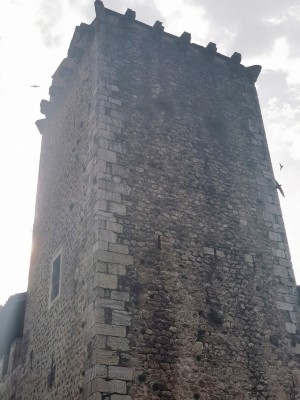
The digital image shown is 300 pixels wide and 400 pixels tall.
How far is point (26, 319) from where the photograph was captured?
1130 cm

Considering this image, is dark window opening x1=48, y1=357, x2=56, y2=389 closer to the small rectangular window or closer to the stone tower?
the stone tower

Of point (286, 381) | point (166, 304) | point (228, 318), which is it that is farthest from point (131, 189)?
point (286, 381)

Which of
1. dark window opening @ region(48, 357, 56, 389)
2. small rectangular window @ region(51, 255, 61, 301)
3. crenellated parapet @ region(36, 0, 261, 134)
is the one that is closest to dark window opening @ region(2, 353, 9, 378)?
small rectangular window @ region(51, 255, 61, 301)

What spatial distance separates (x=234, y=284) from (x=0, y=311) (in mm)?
6883

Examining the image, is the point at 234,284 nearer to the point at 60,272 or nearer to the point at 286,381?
the point at 286,381

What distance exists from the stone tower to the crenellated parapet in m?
0.03

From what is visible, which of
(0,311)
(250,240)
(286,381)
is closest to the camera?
(286,381)

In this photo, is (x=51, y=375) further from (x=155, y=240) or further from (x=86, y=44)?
(x=86, y=44)

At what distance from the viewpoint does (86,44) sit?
10.8 m

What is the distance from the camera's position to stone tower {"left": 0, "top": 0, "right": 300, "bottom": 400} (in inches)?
291

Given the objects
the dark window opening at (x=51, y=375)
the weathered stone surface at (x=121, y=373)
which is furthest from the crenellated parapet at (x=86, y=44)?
the weathered stone surface at (x=121, y=373)

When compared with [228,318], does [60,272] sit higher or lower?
higher

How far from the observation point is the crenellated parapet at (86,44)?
1054cm

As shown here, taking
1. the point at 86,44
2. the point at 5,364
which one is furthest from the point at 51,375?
the point at 86,44
